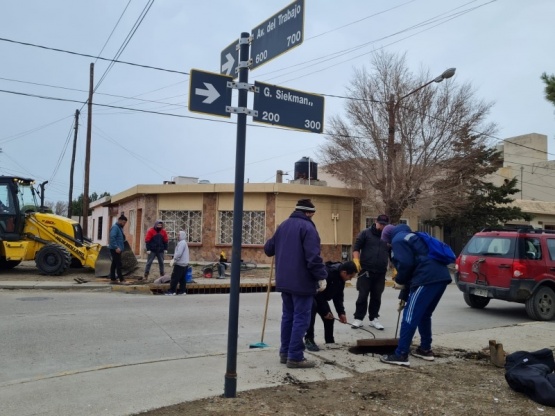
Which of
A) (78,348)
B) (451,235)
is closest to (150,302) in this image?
(78,348)

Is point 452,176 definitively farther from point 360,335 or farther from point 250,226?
point 360,335

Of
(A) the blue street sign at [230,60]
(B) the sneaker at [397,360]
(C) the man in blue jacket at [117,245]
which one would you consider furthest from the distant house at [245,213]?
(A) the blue street sign at [230,60]

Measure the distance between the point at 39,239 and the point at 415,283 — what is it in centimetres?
1276

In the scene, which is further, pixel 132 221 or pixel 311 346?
pixel 132 221

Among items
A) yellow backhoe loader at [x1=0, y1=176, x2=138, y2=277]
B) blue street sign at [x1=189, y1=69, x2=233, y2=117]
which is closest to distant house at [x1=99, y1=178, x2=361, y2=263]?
yellow backhoe loader at [x1=0, y1=176, x2=138, y2=277]

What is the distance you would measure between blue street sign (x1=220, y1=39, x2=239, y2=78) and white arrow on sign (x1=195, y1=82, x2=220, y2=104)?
1.57 ft

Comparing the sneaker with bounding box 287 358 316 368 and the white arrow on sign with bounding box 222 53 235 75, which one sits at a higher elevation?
the white arrow on sign with bounding box 222 53 235 75

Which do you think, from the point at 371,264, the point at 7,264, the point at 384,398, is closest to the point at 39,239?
the point at 7,264

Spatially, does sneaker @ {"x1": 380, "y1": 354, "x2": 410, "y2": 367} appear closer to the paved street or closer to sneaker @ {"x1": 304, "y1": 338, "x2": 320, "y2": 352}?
the paved street

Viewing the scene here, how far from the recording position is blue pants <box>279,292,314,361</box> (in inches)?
213

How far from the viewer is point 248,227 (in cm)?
2225

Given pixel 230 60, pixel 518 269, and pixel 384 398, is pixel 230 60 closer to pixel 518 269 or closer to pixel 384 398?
pixel 384 398

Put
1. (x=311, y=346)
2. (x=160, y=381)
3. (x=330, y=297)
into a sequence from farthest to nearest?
1. (x=330, y=297)
2. (x=311, y=346)
3. (x=160, y=381)

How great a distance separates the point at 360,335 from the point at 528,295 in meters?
4.04
